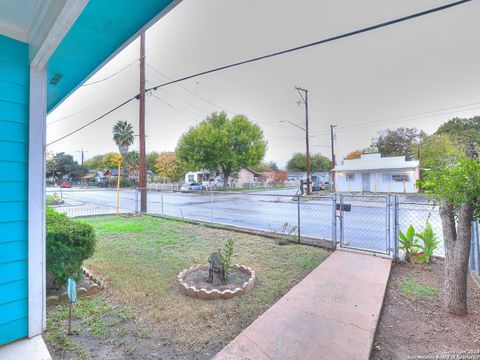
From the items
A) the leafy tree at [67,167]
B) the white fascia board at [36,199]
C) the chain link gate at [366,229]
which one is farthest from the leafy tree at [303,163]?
the white fascia board at [36,199]

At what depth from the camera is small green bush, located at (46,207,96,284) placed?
2.93 metres

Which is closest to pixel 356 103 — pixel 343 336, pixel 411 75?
pixel 411 75

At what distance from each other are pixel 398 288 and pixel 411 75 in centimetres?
1586

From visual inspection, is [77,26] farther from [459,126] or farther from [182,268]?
[459,126]

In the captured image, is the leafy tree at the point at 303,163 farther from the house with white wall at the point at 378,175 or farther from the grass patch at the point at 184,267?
the grass patch at the point at 184,267

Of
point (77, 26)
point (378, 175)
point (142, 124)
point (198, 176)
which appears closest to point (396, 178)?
point (378, 175)

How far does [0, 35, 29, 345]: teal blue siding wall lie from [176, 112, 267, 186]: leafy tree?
966 inches

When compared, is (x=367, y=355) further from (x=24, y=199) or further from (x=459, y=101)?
(x=459, y=101)

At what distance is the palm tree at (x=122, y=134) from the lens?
37.7m

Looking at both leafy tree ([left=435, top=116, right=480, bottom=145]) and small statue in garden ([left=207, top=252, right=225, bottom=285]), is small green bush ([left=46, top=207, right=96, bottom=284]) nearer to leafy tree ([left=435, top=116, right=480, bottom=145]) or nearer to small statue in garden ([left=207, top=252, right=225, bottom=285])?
small statue in garden ([left=207, top=252, right=225, bottom=285])

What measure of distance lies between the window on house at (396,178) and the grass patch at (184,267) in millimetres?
22452

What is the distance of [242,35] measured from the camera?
18.3ft

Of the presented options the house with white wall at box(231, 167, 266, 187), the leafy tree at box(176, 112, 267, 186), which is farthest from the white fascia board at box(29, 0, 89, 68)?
the house with white wall at box(231, 167, 266, 187)

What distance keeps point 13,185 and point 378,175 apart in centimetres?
2758
